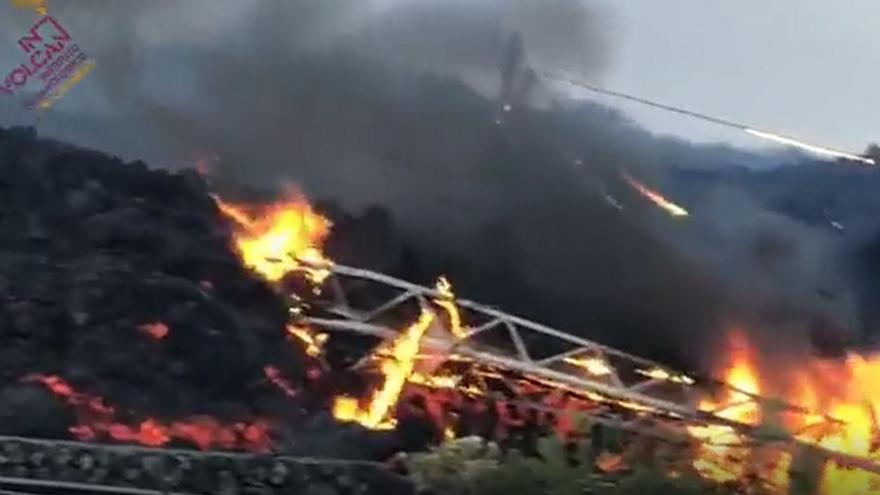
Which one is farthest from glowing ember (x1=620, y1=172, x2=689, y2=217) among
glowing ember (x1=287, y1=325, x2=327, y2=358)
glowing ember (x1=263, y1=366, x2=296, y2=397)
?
glowing ember (x1=263, y1=366, x2=296, y2=397)

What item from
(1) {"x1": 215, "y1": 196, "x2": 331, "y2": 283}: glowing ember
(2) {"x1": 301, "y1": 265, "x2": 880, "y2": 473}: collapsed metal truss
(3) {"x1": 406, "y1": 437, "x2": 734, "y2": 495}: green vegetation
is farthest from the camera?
(1) {"x1": 215, "y1": 196, "x2": 331, "y2": 283}: glowing ember

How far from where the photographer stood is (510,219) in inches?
321

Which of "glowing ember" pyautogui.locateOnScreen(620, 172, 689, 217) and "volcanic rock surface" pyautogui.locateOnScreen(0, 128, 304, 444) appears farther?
"glowing ember" pyautogui.locateOnScreen(620, 172, 689, 217)

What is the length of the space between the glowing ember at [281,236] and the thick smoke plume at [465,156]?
13 centimetres

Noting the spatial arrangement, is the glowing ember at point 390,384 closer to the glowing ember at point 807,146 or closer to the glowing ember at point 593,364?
the glowing ember at point 593,364

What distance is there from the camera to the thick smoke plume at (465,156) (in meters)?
8.01

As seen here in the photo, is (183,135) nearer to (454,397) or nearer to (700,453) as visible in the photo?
(454,397)

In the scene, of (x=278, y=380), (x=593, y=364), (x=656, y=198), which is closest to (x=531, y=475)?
(x=593, y=364)

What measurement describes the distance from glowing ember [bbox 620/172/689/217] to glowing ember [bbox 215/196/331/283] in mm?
1585

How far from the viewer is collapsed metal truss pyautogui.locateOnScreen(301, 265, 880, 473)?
306 inches

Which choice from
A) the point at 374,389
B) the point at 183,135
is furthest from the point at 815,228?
the point at 183,135

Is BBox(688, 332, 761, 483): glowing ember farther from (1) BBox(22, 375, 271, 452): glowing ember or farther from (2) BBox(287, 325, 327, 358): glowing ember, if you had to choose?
(1) BBox(22, 375, 271, 452): glowing ember

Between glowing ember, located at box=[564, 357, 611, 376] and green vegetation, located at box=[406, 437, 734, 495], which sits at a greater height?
glowing ember, located at box=[564, 357, 611, 376]

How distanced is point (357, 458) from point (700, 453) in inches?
66.5
